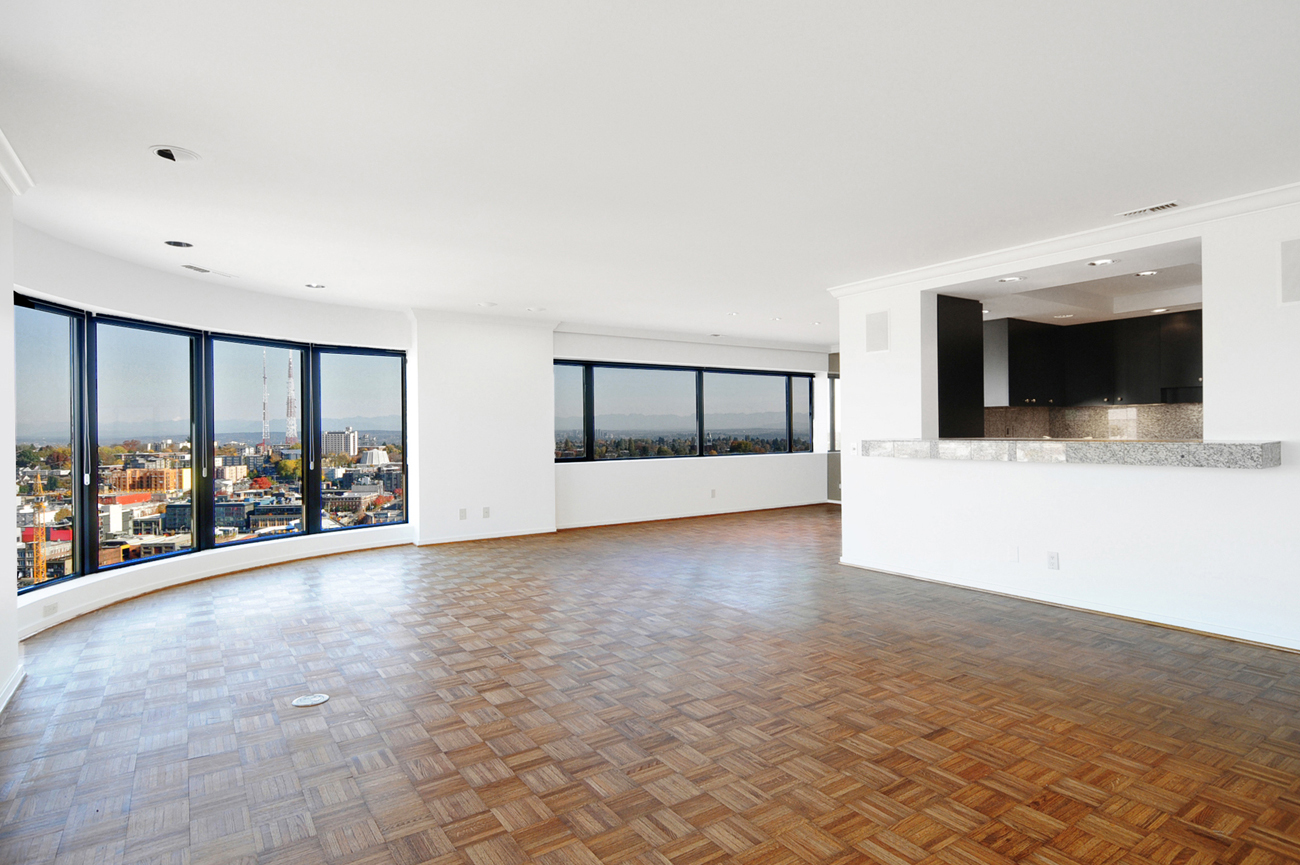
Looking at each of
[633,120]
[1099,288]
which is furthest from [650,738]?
[1099,288]

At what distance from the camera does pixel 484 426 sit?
776 cm

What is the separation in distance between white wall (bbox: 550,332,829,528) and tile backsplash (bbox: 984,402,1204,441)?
325 centimetres

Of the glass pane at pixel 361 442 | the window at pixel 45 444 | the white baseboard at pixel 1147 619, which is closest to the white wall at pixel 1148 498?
the white baseboard at pixel 1147 619

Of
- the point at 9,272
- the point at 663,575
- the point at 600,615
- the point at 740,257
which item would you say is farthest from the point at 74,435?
the point at 740,257

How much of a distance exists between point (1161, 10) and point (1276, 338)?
2690mm

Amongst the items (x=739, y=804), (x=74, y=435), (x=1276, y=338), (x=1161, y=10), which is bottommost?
(x=739, y=804)

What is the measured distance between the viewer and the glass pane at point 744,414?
10.4 meters

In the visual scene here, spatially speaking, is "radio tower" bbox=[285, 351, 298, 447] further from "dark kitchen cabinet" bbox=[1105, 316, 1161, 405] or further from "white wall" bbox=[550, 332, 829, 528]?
"dark kitchen cabinet" bbox=[1105, 316, 1161, 405]

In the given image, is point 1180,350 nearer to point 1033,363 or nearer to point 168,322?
point 1033,363

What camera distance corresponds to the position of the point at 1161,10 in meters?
2.07

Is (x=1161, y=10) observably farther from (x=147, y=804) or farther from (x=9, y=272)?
(x=9, y=272)

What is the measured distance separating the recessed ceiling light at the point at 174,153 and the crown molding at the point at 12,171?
0.53 meters

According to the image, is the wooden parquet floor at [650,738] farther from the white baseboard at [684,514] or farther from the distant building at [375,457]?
the white baseboard at [684,514]

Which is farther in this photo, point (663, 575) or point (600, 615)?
point (663, 575)
